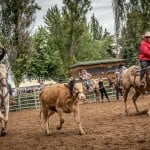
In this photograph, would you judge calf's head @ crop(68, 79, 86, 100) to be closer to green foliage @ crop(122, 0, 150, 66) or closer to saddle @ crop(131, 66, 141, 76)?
saddle @ crop(131, 66, 141, 76)

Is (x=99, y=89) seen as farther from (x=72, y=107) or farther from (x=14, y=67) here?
(x=72, y=107)

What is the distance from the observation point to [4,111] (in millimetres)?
14234

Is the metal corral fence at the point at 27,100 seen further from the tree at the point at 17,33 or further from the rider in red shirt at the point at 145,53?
the rider in red shirt at the point at 145,53

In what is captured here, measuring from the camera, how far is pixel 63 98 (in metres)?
11.9

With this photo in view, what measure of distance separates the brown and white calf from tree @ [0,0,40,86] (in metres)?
29.5

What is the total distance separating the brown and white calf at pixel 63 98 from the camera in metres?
11.6

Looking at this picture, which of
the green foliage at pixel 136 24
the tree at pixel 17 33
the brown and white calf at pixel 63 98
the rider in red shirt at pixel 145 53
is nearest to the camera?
the brown and white calf at pixel 63 98

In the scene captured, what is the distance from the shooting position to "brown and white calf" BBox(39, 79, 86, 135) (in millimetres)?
11609

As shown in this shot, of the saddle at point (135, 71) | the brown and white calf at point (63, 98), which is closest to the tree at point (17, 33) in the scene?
the saddle at point (135, 71)

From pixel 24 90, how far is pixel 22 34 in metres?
9.60

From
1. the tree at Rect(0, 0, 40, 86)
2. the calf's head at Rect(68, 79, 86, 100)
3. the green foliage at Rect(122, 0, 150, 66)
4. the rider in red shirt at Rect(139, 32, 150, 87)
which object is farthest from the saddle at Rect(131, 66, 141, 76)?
the green foliage at Rect(122, 0, 150, 66)

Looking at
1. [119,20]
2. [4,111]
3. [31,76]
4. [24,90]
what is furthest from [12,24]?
[4,111]

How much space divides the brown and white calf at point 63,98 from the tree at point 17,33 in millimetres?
29473

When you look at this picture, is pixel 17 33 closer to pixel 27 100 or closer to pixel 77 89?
pixel 27 100
